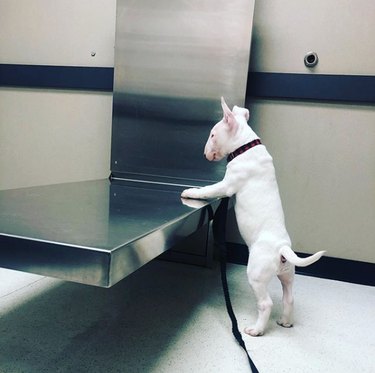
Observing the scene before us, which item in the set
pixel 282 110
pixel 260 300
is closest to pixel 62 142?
pixel 282 110

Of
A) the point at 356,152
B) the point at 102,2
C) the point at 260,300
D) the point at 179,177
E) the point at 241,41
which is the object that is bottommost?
the point at 260,300

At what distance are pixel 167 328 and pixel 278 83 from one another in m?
1.13

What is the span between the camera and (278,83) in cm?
161

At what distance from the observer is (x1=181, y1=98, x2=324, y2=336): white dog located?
40.6 inches

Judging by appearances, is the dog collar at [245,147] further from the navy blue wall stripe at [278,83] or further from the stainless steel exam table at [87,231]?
the navy blue wall stripe at [278,83]

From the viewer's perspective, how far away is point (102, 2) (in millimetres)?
1847

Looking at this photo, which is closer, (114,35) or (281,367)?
(281,367)

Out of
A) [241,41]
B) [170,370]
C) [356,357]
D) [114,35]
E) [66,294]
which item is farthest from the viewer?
[114,35]

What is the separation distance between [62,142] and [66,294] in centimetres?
99

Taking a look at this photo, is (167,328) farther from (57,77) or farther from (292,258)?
(57,77)

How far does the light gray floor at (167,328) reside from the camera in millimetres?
904

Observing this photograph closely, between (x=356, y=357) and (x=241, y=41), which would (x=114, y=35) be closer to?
(x=241, y=41)

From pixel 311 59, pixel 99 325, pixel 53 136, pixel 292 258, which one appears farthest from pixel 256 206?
pixel 53 136

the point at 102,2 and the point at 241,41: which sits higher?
the point at 102,2
